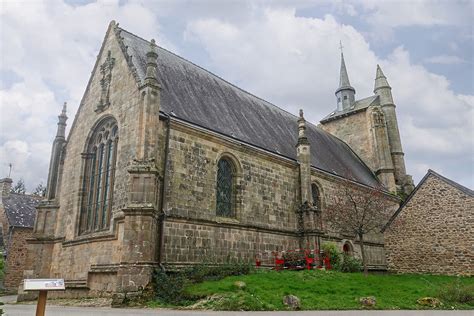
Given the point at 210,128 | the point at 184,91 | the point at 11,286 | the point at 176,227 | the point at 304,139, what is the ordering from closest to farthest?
the point at 176,227 < the point at 210,128 < the point at 184,91 < the point at 304,139 < the point at 11,286

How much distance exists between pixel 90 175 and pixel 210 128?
18.8ft

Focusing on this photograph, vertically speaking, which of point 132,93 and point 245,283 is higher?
point 132,93

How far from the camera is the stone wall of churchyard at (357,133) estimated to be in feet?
107

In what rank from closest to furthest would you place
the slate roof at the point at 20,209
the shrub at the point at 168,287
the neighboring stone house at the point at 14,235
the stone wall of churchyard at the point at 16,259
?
the shrub at the point at 168,287
the stone wall of churchyard at the point at 16,259
the neighboring stone house at the point at 14,235
the slate roof at the point at 20,209

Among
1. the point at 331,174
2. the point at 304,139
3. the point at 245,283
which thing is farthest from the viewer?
the point at 331,174

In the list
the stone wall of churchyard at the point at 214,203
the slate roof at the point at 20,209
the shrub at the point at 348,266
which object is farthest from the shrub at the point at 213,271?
the slate roof at the point at 20,209

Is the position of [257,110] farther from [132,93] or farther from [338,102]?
[338,102]

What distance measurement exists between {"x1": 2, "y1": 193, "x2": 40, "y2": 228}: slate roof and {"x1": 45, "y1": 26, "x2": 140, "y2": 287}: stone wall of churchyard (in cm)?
1095

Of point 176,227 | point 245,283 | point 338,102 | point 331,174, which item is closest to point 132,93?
point 176,227

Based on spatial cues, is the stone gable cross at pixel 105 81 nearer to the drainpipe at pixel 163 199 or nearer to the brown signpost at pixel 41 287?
the drainpipe at pixel 163 199

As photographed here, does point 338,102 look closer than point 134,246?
No

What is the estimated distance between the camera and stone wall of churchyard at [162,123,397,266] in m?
14.0

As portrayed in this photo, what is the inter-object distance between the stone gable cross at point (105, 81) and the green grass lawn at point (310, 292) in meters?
9.08

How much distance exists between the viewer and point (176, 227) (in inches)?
540
